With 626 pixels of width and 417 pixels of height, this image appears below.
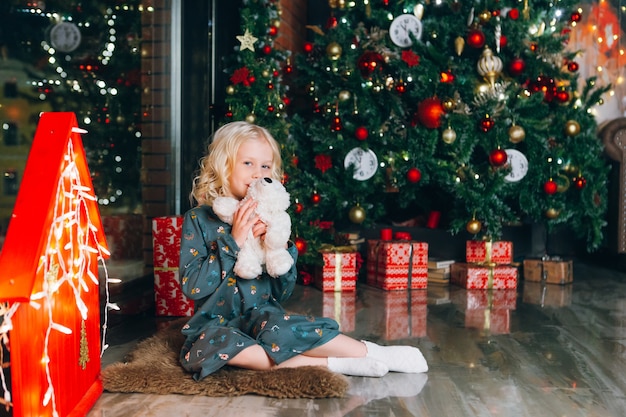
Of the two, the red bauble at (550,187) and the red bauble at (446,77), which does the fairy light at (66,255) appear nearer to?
the red bauble at (446,77)

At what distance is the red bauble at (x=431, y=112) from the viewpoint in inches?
152

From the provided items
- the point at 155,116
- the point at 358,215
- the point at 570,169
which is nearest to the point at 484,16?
the point at 570,169

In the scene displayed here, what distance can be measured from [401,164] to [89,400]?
262cm

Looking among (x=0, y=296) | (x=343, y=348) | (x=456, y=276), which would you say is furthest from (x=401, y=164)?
(x=0, y=296)

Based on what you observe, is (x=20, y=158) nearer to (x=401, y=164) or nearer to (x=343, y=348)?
(x=343, y=348)

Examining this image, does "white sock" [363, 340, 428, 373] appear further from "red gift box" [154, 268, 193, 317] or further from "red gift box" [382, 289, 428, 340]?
"red gift box" [154, 268, 193, 317]

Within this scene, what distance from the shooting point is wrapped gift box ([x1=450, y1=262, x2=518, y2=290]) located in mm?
3811

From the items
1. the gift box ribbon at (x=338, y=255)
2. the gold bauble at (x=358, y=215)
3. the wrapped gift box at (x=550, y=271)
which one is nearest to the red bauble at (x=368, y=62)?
the gold bauble at (x=358, y=215)

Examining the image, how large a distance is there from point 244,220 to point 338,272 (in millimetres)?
1687

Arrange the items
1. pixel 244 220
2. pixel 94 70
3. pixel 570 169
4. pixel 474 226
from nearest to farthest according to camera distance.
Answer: pixel 244 220
pixel 94 70
pixel 474 226
pixel 570 169

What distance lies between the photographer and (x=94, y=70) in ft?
9.75

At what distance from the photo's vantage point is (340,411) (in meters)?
1.83

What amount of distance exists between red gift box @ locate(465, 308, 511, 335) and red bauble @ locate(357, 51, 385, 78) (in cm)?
161

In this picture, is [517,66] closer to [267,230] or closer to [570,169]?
[570,169]
